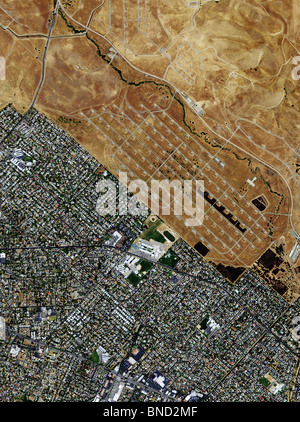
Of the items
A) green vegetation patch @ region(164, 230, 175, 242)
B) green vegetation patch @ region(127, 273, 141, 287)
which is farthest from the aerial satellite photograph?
green vegetation patch @ region(127, 273, 141, 287)

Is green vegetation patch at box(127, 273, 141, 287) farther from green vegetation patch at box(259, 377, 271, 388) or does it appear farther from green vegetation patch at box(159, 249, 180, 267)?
green vegetation patch at box(259, 377, 271, 388)

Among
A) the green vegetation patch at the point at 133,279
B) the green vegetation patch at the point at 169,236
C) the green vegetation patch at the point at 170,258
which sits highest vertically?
the green vegetation patch at the point at 169,236

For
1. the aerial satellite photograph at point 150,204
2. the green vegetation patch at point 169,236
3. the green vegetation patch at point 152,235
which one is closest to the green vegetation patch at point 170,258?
the aerial satellite photograph at point 150,204

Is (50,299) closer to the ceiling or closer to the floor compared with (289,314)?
closer to the floor

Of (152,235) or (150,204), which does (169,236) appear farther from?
(150,204)

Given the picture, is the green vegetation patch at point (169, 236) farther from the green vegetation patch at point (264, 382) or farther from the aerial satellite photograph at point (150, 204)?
the green vegetation patch at point (264, 382)

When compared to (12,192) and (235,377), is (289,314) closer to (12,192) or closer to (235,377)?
(235,377)

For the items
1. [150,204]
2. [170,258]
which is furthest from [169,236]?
[150,204]
